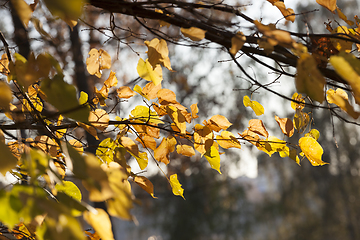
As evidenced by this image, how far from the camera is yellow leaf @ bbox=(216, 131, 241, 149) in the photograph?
69cm

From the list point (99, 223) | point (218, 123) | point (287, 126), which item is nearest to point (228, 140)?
point (218, 123)

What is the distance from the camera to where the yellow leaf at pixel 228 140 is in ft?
2.26

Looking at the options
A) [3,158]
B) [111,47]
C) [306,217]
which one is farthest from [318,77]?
[306,217]

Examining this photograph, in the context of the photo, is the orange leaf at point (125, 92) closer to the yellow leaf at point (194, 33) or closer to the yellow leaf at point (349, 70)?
the yellow leaf at point (194, 33)

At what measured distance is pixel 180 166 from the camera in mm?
4160

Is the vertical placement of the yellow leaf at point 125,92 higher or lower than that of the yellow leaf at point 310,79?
higher

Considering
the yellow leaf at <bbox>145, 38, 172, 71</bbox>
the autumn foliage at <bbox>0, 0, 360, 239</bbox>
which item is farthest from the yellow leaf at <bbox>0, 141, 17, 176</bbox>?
the yellow leaf at <bbox>145, 38, 172, 71</bbox>

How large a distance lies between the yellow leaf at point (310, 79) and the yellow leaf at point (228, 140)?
0.32 meters

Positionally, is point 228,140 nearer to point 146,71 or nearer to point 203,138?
point 203,138

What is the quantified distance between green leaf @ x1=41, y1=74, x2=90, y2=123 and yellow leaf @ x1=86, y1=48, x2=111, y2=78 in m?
0.45

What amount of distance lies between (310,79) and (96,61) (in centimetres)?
62

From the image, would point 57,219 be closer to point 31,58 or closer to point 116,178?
point 116,178

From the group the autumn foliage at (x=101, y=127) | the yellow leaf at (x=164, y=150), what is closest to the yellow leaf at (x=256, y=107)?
the autumn foliage at (x=101, y=127)

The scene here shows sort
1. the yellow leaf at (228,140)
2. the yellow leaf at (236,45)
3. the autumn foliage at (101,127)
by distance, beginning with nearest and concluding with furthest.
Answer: the autumn foliage at (101,127) → the yellow leaf at (236,45) → the yellow leaf at (228,140)
